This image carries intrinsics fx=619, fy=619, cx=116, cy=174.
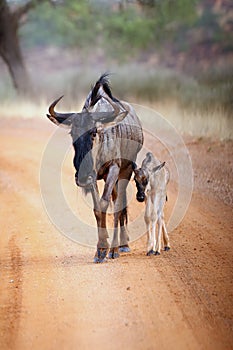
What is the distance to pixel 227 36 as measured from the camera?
36.7 meters

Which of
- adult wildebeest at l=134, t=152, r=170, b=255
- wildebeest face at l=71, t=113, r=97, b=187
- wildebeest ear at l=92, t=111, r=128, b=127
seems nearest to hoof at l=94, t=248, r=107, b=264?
adult wildebeest at l=134, t=152, r=170, b=255

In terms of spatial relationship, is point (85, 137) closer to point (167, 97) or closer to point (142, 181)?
point (142, 181)

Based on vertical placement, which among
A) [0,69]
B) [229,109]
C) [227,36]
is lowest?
[0,69]

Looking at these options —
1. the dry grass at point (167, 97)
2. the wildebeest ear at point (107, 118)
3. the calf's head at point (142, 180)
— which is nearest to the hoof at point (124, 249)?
the calf's head at point (142, 180)

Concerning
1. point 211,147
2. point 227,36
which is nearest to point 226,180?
point 211,147

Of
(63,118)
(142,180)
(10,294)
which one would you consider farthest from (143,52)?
(10,294)

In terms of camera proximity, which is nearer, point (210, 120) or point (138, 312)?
point (138, 312)

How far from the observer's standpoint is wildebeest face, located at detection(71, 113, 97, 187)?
697 centimetres

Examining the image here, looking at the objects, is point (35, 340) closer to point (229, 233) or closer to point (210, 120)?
point (229, 233)

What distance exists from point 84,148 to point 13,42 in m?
17.5

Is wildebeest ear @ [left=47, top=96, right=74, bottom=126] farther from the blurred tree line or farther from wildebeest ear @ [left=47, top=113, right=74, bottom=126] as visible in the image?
the blurred tree line

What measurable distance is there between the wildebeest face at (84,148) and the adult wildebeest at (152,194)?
62 centimetres

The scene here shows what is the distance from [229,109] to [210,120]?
45 centimetres

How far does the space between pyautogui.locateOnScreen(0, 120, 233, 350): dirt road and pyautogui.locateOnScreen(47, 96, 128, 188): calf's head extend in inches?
42.1
